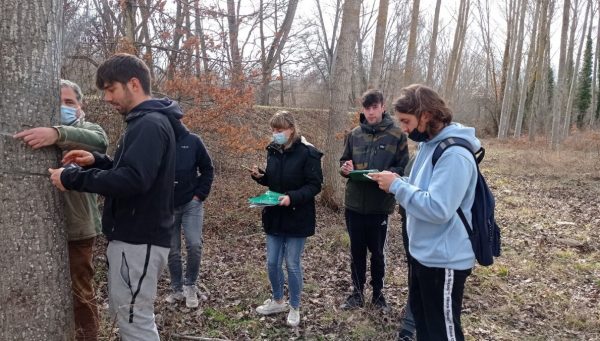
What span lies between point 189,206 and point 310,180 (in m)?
1.26

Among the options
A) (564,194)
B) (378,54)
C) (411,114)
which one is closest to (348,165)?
(411,114)

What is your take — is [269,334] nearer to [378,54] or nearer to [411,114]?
[411,114]

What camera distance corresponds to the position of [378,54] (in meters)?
9.63

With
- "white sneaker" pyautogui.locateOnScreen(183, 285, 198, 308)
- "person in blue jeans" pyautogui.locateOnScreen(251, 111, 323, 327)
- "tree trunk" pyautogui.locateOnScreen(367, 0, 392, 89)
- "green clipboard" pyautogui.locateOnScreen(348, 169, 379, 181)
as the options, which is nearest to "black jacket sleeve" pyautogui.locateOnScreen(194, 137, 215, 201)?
"person in blue jeans" pyautogui.locateOnScreen(251, 111, 323, 327)

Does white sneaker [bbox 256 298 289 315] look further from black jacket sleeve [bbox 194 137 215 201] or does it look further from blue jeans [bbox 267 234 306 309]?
black jacket sleeve [bbox 194 137 215 201]

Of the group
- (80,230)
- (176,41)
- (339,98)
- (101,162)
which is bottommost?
(80,230)

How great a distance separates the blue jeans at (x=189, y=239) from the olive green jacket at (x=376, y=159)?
1.50 m

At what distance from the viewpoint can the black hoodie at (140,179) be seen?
2246mm

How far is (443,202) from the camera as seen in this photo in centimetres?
247

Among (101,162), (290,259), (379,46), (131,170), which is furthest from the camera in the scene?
(379,46)

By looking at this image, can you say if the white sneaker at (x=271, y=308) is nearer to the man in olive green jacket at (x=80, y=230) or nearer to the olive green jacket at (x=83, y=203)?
the man in olive green jacket at (x=80, y=230)

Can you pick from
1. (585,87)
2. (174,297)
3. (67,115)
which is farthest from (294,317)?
(585,87)

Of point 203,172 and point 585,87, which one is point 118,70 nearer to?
point 203,172

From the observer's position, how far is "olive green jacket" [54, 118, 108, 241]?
2.61 meters
